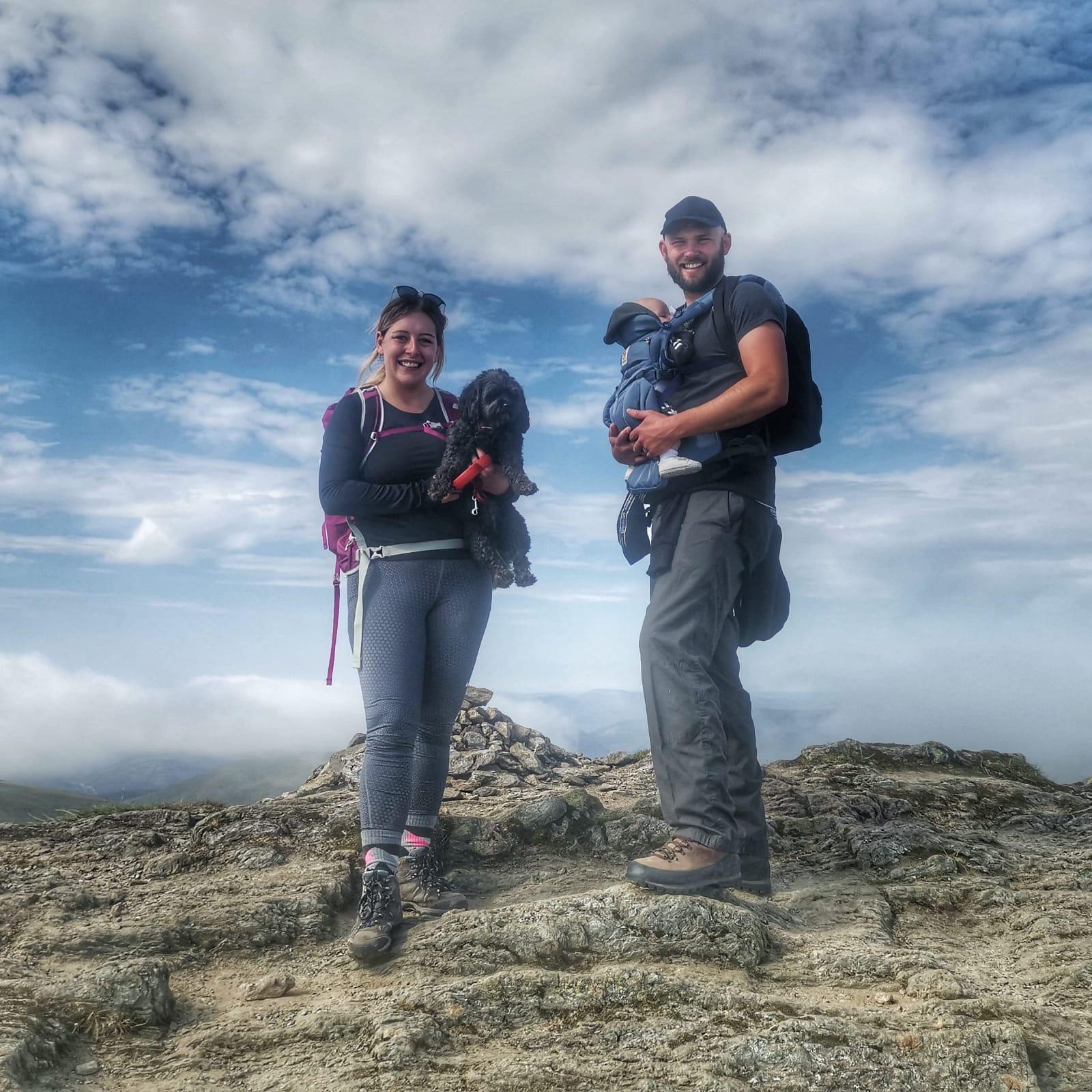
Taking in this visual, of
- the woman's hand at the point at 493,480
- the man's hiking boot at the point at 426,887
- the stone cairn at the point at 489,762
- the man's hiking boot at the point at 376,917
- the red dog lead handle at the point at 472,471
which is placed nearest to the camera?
the man's hiking boot at the point at 376,917

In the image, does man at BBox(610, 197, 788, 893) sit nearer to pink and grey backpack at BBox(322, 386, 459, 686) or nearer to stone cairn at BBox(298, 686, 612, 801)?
pink and grey backpack at BBox(322, 386, 459, 686)

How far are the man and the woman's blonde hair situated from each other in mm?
1404

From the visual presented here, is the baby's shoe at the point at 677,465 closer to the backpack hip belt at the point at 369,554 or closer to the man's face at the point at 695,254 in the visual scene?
the man's face at the point at 695,254

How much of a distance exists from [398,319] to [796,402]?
2687mm

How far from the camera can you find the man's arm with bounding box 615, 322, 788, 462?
193 inches

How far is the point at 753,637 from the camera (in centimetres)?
567

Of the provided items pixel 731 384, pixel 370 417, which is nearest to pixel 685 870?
pixel 731 384

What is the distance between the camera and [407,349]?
5.58 meters

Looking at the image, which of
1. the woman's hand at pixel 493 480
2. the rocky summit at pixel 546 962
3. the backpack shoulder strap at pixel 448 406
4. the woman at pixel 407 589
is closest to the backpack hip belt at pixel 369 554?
the woman at pixel 407 589

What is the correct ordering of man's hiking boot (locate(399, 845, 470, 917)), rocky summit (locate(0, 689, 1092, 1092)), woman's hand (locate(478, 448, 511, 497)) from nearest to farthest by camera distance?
rocky summit (locate(0, 689, 1092, 1092)), man's hiking boot (locate(399, 845, 470, 917)), woman's hand (locate(478, 448, 511, 497))

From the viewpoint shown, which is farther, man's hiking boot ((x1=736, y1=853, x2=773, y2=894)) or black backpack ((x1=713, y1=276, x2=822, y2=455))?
man's hiking boot ((x1=736, y1=853, x2=773, y2=894))

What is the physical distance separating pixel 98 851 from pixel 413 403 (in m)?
4.41

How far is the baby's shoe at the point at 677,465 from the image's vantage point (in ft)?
16.5

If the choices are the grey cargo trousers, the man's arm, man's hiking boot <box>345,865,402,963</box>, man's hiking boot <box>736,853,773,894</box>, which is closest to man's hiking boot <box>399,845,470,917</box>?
man's hiking boot <box>345,865,402,963</box>
